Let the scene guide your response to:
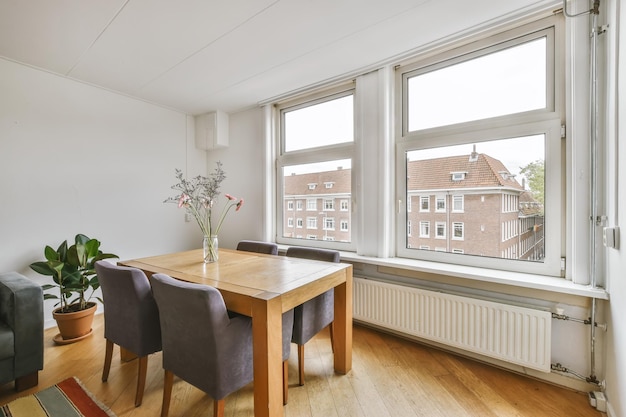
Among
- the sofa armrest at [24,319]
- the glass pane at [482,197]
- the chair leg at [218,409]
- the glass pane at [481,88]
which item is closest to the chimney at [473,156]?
the glass pane at [482,197]

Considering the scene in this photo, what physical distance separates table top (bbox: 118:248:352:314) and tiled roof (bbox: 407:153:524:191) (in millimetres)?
1138

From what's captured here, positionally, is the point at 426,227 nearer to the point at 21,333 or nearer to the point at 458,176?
the point at 458,176

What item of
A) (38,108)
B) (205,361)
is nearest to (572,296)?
(205,361)

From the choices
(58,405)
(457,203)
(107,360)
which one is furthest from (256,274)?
(457,203)

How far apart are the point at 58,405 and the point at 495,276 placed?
2905 millimetres

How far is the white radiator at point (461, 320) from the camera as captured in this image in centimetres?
178

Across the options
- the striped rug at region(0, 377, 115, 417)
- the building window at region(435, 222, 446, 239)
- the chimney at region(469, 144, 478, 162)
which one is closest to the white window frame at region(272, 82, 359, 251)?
the building window at region(435, 222, 446, 239)

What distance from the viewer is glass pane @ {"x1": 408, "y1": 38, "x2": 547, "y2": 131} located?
1986 mm

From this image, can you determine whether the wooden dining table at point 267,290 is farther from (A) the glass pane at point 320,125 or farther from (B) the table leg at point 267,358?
(A) the glass pane at point 320,125

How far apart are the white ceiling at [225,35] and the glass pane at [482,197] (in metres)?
0.93

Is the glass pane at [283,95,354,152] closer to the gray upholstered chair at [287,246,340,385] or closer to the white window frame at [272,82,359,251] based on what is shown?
the white window frame at [272,82,359,251]

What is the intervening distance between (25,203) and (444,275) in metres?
3.81

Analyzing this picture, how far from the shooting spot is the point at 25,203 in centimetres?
254

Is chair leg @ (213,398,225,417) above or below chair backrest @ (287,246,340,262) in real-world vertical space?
below
